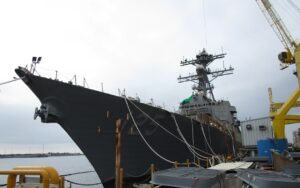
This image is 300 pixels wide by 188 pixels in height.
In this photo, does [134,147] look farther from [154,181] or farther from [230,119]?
[230,119]

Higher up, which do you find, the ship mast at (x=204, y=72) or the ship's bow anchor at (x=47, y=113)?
the ship mast at (x=204, y=72)

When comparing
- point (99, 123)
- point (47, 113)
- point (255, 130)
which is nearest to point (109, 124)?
Answer: point (99, 123)

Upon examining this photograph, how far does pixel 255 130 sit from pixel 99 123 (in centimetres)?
1165

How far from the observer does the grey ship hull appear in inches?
313

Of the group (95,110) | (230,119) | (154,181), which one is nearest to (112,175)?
(95,110)

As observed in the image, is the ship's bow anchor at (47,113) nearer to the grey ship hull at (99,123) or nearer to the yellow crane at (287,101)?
the grey ship hull at (99,123)

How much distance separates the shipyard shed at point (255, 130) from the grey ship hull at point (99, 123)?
8.63 meters

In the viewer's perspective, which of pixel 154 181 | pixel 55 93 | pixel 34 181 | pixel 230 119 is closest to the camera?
pixel 34 181

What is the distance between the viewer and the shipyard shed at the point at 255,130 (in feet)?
53.4

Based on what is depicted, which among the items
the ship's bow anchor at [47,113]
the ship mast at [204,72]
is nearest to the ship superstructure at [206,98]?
the ship mast at [204,72]

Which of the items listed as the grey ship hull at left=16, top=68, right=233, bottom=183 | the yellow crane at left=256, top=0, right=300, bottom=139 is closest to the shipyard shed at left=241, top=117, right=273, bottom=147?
the yellow crane at left=256, top=0, right=300, bottom=139

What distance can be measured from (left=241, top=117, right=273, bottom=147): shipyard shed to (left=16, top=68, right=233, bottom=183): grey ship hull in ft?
28.3

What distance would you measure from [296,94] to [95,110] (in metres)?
7.97

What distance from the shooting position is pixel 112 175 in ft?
27.9
